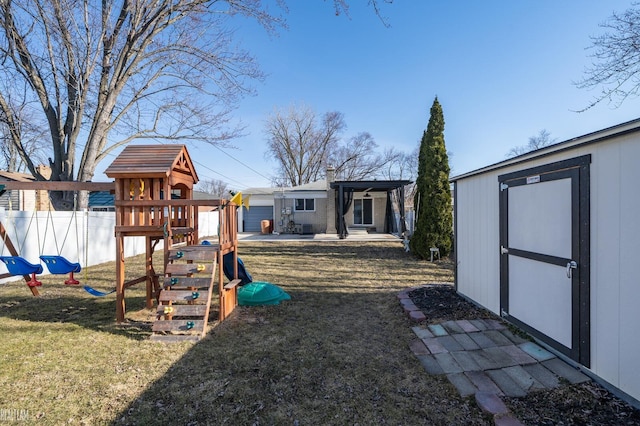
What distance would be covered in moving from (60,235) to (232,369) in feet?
27.3

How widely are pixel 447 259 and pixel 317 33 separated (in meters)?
8.81

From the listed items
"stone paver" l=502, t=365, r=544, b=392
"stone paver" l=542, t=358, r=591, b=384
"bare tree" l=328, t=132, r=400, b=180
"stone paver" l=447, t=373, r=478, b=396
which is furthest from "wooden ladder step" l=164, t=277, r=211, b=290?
"bare tree" l=328, t=132, r=400, b=180

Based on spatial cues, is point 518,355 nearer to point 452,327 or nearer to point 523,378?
point 523,378

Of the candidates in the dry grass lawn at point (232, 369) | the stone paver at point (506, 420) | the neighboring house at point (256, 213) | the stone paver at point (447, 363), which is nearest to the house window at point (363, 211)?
the neighboring house at point (256, 213)

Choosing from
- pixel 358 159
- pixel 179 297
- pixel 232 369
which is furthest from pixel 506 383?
pixel 358 159

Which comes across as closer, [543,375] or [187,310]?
[543,375]

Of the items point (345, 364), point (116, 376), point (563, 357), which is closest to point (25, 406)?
point (116, 376)

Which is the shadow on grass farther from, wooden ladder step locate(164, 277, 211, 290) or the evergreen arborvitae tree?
the evergreen arborvitae tree

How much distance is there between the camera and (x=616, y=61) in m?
7.18

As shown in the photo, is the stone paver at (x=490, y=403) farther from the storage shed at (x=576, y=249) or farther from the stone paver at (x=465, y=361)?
the storage shed at (x=576, y=249)

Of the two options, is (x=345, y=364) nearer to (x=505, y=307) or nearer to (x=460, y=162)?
(x=505, y=307)

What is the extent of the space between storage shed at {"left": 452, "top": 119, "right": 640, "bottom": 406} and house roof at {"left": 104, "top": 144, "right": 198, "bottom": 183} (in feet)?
15.3

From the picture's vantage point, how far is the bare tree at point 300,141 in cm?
3294

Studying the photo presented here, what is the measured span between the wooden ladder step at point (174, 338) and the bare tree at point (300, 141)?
98.2 feet
